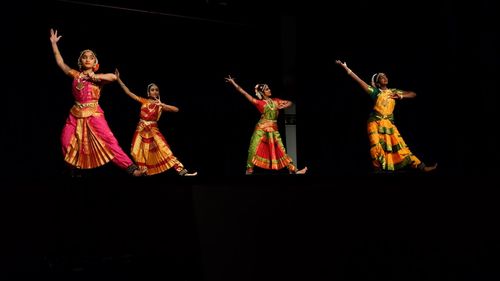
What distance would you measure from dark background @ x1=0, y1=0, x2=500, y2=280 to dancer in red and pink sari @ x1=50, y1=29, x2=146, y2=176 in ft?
0.77

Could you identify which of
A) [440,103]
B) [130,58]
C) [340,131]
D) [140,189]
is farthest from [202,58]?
[140,189]

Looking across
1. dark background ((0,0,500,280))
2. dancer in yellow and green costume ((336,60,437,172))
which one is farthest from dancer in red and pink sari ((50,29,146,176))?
dancer in yellow and green costume ((336,60,437,172))

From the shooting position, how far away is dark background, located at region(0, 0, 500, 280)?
7.95 feet

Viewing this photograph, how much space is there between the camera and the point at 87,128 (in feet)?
15.0

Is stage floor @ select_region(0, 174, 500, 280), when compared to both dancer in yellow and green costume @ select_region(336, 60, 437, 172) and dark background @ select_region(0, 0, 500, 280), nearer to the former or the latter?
dark background @ select_region(0, 0, 500, 280)

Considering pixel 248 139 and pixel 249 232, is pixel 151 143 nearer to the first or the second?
pixel 248 139

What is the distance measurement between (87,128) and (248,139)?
2659mm

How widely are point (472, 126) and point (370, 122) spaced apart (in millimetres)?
1193

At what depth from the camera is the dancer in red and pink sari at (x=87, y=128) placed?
14.8 feet

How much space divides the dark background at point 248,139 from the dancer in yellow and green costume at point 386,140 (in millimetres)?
617

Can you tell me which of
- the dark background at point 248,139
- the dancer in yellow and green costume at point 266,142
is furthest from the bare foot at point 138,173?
the dancer in yellow and green costume at point 266,142

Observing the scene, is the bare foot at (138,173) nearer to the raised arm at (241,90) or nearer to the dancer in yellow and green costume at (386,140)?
the raised arm at (241,90)

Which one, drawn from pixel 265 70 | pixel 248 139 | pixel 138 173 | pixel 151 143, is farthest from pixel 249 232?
pixel 265 70

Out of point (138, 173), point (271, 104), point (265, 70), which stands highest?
point (265, 70)
